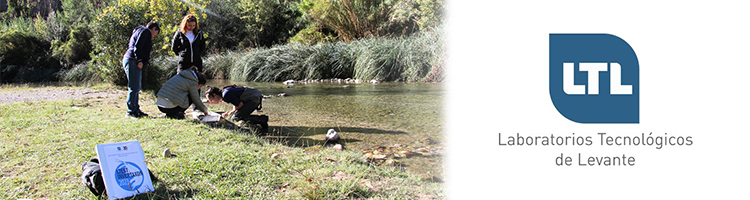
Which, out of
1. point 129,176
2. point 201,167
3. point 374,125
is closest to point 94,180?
point 129,176

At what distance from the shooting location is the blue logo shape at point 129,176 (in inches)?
84.1

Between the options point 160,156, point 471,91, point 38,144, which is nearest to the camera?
point 471,91

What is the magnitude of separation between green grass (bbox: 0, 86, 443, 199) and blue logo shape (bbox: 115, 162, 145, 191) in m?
0.07

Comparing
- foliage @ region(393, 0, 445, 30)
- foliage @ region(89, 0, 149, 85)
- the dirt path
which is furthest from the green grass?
foliage @ region(393, 0, 445, 30)

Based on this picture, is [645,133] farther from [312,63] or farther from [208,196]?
[312,63]

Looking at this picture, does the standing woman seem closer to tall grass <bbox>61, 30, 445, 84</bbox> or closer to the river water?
the river water

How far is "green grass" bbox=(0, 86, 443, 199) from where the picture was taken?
7.48 feet

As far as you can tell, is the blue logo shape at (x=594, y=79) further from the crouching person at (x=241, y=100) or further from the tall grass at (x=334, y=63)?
the tall grass at (x=334, y=63)

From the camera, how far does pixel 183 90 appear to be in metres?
4.64

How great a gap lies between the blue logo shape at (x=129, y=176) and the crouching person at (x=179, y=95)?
2.47m

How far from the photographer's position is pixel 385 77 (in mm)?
12469

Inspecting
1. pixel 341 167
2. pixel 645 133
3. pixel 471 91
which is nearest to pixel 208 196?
pixel 341 167

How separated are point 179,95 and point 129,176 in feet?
8.51

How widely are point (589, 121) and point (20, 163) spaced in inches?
133
